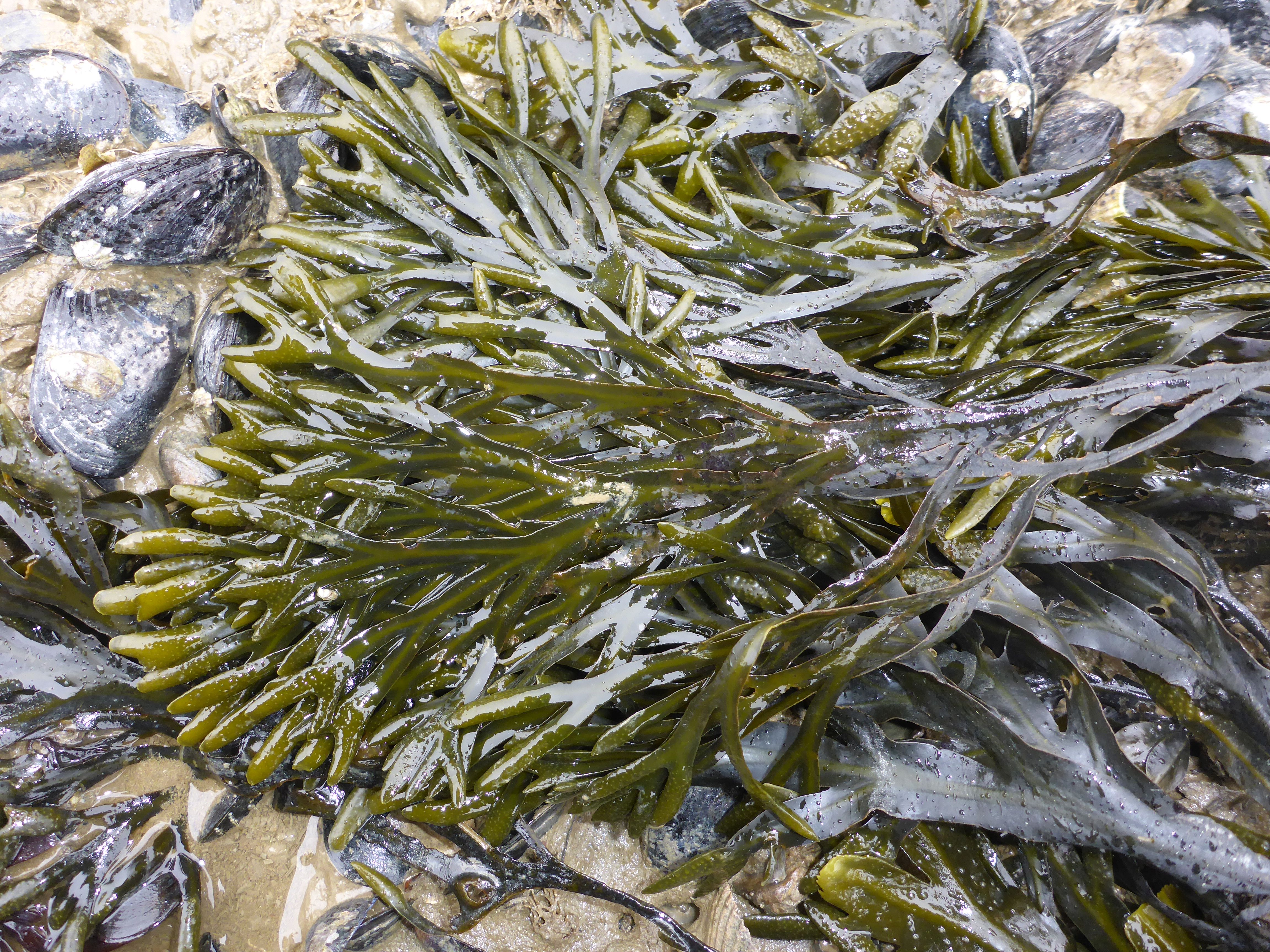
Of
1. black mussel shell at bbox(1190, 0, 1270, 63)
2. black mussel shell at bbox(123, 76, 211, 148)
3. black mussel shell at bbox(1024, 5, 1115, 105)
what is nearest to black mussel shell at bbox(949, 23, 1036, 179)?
black mussel shell at bbox(1024, 5, 1115, 105)

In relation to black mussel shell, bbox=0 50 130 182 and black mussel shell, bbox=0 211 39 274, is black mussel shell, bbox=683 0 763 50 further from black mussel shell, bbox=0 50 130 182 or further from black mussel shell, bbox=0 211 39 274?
black mussel shell, bbox=0 211 39 274

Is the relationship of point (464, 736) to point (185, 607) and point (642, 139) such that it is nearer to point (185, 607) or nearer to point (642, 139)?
point (185, 607)

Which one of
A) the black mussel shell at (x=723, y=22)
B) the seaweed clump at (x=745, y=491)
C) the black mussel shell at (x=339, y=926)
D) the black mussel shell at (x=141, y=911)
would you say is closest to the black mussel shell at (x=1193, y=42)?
the seaweed clump at (x=745, y=491)

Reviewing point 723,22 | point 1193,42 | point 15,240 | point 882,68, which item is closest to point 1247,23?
point 1193,42

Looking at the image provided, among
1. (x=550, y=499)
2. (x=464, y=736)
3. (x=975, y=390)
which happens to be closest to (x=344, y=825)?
(x=464, y=736)

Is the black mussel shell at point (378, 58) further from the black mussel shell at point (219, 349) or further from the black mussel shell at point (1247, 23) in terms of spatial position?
the black mussel shell at point (1247, 23)

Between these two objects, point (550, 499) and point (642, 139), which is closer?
point (550, 499)

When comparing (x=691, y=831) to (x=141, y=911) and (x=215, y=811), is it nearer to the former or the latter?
(x=215, y=811)
